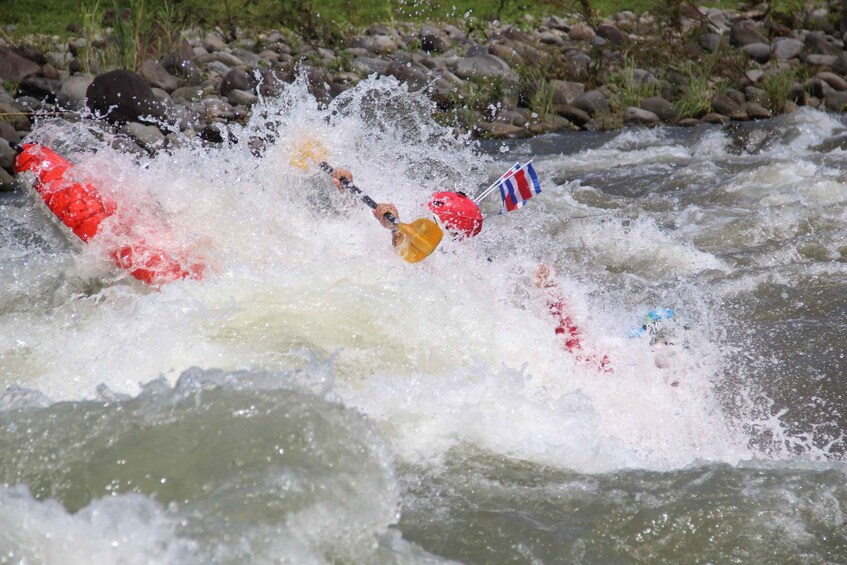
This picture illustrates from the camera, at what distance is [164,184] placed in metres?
5.23

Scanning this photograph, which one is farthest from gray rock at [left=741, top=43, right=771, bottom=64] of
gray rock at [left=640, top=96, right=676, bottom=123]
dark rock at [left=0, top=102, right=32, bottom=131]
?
dark rock at [left=0, top=102, right=32, bottom=131]

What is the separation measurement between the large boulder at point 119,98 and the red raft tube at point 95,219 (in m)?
2.89

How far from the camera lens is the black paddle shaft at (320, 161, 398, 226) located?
4.95m

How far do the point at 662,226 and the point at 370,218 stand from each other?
2606 mm

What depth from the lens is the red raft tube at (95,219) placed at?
4.71 metres

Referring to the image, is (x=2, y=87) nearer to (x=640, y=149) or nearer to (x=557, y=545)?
(x=640, y=149)

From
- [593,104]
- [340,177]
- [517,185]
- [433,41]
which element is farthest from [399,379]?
[433,41]

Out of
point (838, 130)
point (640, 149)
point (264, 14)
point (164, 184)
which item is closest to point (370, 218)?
point (164, 184)

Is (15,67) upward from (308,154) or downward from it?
downward

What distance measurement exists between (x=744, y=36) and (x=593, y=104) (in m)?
4.27

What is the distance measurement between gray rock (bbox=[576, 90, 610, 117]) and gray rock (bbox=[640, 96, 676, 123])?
0.53m

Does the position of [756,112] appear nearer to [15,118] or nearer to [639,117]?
[639,117]

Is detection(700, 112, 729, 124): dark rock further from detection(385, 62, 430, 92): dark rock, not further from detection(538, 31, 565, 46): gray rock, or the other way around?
detection(538, 31, 565, 46): gray rock

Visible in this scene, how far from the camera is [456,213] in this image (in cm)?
509
